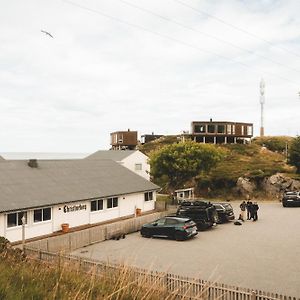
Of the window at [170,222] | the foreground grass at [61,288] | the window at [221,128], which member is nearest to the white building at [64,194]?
the window at [170,222]

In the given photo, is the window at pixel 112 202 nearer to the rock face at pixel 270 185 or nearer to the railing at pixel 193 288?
the railing at pixel 193 288

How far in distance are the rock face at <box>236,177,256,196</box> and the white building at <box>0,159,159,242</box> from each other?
51.9 feet

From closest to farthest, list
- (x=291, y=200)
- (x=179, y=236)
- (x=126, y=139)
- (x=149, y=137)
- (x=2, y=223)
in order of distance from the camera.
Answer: (x=2, y=223) → (x=179, y=236) → (x=291, y=200) → (x=126, y=139) → (x=149, y=137)

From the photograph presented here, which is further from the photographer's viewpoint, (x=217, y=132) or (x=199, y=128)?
(x=199, y=128)

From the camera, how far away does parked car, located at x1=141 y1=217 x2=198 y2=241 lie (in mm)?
25141

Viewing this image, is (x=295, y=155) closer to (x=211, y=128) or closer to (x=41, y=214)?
(x=41, y=214)

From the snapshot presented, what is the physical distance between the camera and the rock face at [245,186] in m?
49.9

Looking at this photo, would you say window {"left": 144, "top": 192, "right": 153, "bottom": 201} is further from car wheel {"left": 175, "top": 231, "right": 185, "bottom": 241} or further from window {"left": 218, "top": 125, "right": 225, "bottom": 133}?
window {"left": 218, "top": 125, "right": 225, "bottom": 133}

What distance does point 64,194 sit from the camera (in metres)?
28.6

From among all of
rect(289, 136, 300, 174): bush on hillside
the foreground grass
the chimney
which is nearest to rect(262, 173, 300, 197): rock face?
rect(289, 136, 300, 174): bush on hillside

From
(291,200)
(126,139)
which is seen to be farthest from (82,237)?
(126,139)

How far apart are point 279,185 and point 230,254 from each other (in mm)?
29964

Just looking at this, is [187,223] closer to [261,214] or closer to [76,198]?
[76,198]

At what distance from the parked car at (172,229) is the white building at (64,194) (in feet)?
19.3
